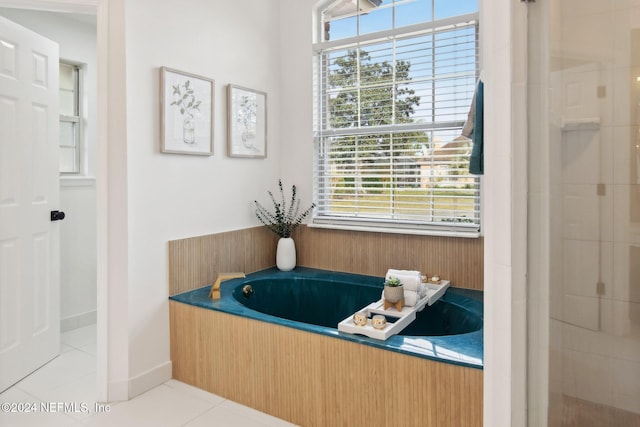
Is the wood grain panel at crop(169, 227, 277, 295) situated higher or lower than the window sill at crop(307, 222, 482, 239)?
lower

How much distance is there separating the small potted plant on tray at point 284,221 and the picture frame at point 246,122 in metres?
0.36

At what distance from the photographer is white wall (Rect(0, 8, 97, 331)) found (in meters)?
3.28

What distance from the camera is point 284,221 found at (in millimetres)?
3287

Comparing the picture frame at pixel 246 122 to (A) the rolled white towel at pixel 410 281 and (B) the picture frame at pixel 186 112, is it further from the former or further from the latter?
(A) the rolled white towel at pixel 410 281

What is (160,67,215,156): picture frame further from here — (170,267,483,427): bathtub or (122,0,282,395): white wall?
(170,267,483,427): bathtub

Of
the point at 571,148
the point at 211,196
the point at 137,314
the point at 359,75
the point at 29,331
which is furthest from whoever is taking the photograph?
the point at 359,75

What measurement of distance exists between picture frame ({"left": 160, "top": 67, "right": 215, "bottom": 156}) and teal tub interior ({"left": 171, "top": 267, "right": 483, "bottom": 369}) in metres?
0.87

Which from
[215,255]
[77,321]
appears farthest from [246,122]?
[77,321]

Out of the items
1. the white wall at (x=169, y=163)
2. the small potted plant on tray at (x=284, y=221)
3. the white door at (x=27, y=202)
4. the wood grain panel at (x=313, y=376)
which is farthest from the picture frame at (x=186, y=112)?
the wood grain panel at (x=313, y=376)

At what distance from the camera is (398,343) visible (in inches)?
70.6

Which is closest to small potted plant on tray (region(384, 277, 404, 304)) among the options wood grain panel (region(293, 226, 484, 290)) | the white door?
wood grain panel (region(293, 226, 484, 290))

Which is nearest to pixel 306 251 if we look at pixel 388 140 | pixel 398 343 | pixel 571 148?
pixel 388 140

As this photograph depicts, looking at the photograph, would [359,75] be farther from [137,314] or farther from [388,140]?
[137,314]

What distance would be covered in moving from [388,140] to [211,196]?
1223 mm
